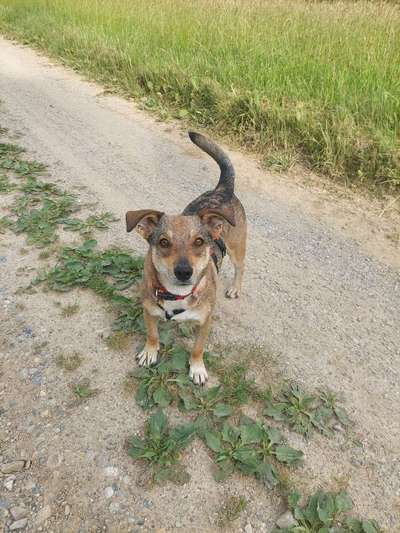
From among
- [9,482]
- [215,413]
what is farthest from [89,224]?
[9,482]

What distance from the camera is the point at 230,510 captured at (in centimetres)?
232

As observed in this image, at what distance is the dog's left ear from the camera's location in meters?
2.74

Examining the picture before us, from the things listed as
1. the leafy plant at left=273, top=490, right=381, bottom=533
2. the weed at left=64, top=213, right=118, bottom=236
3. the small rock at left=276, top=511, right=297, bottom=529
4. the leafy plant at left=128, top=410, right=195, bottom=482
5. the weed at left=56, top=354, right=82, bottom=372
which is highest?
the leafy plant at left=273, top=490, right=381, bottom=533

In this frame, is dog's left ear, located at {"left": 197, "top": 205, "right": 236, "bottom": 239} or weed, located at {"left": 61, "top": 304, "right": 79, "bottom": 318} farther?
Result: weed, located at {"left": 61, "top": 304, "right": 79, "bottom": 318}

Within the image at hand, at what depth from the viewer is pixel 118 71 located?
30.6 ft

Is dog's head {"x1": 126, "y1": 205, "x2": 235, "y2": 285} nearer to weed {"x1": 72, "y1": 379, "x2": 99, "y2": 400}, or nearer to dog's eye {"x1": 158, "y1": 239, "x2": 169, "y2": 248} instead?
dog's eye {"x1": 158, "y1": 239, "x2": 169, "y2": 248}

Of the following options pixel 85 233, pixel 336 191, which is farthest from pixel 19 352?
pixel 336 191

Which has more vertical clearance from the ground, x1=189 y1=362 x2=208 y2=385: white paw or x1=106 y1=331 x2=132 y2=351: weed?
x1=189 y1=362 x2=208 y2=385: white paw

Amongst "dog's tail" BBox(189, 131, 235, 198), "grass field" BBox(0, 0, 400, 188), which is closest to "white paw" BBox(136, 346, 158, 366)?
"dog's tail" BBox(189, 131, 235, 198)

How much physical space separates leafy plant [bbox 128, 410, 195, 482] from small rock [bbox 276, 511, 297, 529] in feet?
1.89

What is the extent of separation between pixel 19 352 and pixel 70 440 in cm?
95

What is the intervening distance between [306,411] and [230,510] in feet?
2.84

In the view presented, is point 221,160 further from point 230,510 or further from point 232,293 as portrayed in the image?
point 230,510

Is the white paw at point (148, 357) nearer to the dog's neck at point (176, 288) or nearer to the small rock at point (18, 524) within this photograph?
the dog's neck at point (176, 288)
